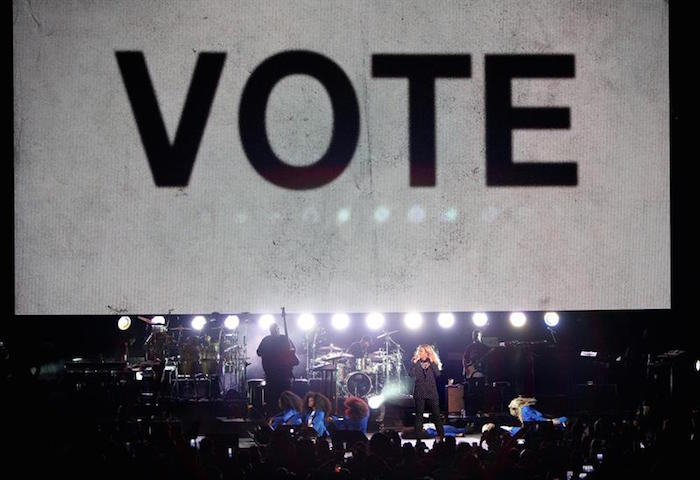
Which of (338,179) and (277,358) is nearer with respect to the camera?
(338,179)

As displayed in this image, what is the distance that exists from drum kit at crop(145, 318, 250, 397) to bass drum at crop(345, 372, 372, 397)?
1295 mm

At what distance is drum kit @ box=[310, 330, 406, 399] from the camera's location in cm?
1141

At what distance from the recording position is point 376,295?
24.3ft

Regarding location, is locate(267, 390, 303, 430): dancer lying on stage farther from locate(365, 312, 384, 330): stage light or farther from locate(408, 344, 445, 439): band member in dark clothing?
locate(365, 312, 384, 330): stage light

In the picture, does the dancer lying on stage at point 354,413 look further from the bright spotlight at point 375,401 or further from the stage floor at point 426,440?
the bright spotlight at point 375,401

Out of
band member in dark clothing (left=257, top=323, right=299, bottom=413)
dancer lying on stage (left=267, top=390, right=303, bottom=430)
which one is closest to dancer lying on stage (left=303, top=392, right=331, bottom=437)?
dancer lying on stage (left=267, top=390, right=303, bottom=430)

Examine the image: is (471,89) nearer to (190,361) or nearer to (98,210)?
(98,210)

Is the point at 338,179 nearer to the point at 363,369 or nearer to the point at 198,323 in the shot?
the point at 198,323

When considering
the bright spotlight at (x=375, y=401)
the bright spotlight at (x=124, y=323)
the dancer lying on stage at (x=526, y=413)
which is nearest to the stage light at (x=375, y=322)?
the bright spotlight at (x=375, y=401)

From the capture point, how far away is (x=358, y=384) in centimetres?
1140

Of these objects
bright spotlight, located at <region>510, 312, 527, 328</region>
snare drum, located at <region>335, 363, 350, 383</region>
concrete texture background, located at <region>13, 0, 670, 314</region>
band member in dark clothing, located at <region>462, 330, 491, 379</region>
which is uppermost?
concrete texture background, located at <region>13, 0, 670, 314</region>

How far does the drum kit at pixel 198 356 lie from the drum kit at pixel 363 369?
3.23 feet

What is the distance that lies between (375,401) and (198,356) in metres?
2.21

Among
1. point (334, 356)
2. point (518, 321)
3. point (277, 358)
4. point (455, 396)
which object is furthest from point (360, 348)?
point (277, 358)
